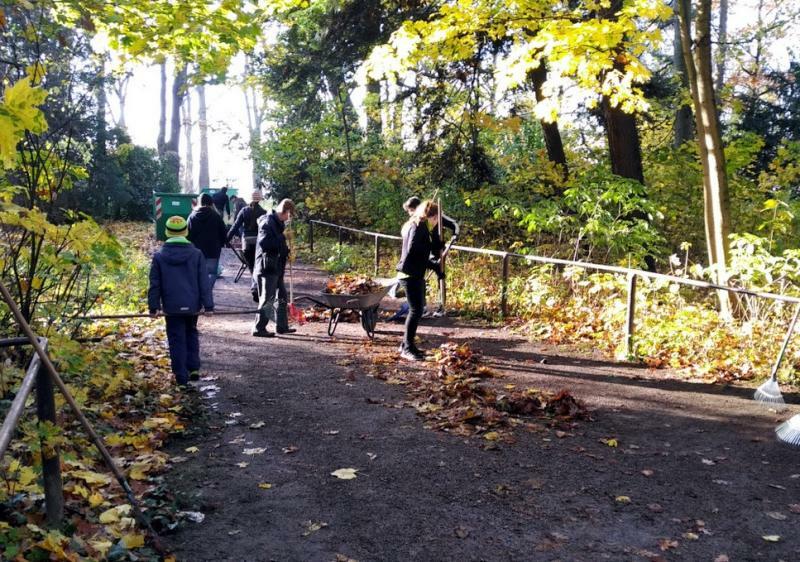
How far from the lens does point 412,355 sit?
8.80 meters

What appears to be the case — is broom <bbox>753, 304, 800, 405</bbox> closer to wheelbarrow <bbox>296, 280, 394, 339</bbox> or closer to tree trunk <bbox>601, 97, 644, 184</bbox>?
wheelbarrow <bbox>296, 280, 394, 339</bbox>

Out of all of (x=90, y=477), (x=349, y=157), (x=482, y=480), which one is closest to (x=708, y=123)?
(x=482, y=480)

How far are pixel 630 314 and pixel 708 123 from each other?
3.00 m

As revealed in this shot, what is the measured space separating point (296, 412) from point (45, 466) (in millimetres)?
3221

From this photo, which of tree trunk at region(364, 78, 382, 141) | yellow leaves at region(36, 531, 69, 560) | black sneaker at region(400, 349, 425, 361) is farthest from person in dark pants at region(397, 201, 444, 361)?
tree trunk at region(364, 78, 382, 141)

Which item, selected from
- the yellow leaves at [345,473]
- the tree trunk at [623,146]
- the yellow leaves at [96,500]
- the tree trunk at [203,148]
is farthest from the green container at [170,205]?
the tree trunk at [203,148]

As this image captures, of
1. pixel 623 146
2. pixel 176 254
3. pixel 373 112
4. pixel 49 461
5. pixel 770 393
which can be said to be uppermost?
pixel 373 112

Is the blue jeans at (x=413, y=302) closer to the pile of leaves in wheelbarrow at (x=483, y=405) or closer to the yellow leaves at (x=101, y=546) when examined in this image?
the pile of leaves in wheelbarrow at (x=483, y=405)

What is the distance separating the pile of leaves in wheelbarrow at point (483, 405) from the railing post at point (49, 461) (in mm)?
3190

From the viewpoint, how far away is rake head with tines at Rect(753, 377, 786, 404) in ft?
22.8

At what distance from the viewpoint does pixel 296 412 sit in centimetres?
669

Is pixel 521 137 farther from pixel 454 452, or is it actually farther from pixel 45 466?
pixel 45 466

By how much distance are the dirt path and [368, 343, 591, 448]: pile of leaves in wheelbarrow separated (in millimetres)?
167

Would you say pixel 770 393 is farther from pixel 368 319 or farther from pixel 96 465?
pixel 96 465
